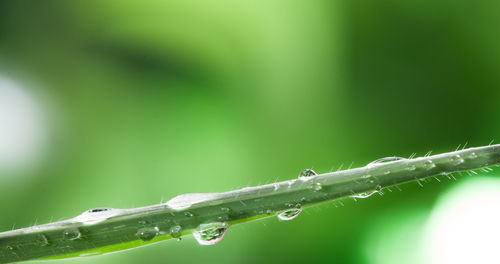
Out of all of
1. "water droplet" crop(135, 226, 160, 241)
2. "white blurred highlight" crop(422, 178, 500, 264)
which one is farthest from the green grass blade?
"white blurred highlight" crop(422, 178, 500, 264)

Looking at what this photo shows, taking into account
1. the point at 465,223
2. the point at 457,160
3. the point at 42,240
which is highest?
the point at 465,223

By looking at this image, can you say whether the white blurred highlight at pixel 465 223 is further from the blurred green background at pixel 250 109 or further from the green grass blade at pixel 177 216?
the green grass blade at pixel 177 216

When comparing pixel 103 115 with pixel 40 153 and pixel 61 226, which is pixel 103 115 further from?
pixel 61 226

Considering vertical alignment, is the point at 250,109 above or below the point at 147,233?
above

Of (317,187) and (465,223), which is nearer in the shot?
(317,187)

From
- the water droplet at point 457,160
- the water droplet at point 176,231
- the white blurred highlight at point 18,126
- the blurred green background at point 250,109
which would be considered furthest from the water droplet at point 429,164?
the white blurred highlight at point 18,126

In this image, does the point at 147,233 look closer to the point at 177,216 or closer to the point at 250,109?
the point at 177,216

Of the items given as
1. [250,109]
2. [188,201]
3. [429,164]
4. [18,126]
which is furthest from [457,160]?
[18,126]

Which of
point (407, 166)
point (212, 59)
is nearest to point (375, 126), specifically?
point (212, 59)
